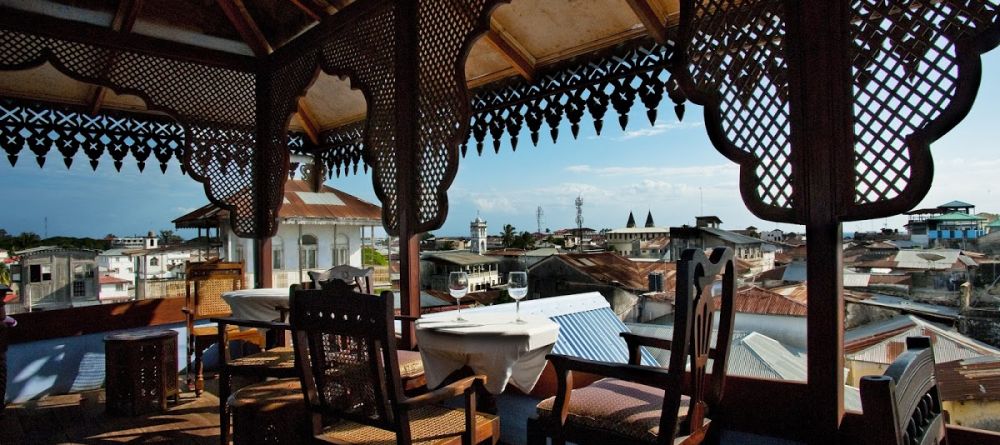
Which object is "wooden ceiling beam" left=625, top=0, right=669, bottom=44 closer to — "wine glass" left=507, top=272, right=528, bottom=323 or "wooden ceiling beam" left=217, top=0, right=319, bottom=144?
"wine glass" left=507, top=272, right=528, bottom=323

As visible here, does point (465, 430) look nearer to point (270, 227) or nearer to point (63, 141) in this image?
point (270, 227)

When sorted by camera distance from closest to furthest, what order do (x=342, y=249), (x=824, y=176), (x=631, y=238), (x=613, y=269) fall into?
(x=824, y=176) → (x=342, y=249) → (x=613, y=269) → (x=631, y=238)

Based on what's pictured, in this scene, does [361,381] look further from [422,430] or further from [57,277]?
[57,277]

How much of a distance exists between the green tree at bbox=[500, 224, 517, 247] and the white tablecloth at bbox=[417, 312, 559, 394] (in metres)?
45.8

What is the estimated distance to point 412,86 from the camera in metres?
3.53

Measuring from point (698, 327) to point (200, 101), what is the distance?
16.5ft

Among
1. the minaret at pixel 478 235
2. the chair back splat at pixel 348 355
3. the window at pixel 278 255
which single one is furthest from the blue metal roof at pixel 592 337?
the minaret at pixel 478 235

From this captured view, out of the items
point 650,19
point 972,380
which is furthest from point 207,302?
point 972,380

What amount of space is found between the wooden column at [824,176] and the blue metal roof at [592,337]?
4.18 ft

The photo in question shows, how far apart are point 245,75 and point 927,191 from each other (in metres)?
5.27

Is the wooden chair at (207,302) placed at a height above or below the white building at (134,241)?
below

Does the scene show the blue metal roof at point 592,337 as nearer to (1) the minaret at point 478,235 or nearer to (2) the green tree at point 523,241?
(1) the minaret at point 478,235

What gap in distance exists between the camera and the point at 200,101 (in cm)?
518

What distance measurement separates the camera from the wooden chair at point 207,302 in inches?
171
